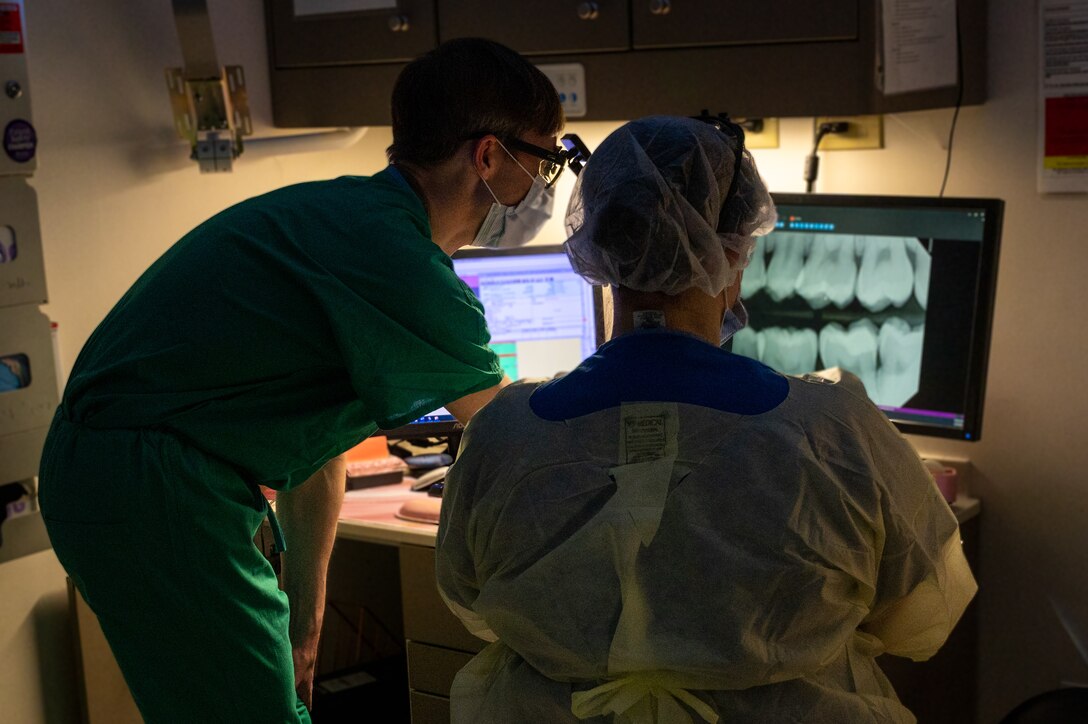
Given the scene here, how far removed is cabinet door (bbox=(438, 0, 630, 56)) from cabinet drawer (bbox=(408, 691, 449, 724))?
1163 millimetres

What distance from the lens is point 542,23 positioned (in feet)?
7.34

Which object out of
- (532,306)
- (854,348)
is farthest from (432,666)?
(854,348)

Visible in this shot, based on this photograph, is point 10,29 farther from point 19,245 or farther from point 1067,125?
point 1067,125

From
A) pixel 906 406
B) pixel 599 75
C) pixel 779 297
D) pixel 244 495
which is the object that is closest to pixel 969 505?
pixel 906 406

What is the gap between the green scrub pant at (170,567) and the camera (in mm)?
1447

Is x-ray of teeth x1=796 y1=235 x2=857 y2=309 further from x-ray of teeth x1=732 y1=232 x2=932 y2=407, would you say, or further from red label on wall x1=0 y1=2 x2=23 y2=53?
red label on wall x1=0 y1=2 x2=23 y2=53

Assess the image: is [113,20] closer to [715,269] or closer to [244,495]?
[244,495]

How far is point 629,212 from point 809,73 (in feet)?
3.13

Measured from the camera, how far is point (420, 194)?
5.34 feet

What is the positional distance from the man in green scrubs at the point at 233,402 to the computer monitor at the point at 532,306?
0.79m

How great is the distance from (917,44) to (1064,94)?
0.27 meters

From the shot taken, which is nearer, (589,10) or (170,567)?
(170,567)

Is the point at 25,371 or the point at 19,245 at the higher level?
the point at 19,245

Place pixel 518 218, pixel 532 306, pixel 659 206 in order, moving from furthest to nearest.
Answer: pixel 532 306 < pixel 518 218 < pixel 659 206
